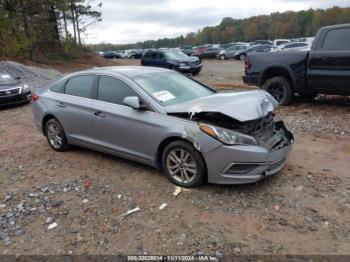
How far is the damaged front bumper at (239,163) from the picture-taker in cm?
406

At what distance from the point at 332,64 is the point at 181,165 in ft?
16.6

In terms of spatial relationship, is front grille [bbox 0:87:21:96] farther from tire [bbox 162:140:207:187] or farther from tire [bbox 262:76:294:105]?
tire [bbox 162:140:207:187]

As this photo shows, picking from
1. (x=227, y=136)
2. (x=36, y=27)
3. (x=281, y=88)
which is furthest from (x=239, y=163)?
(x=36, y=27)

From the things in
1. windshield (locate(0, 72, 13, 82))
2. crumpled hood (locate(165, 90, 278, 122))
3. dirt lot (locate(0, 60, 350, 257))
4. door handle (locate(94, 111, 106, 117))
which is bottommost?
dirt lot (locate(0, 60, 350, 257))

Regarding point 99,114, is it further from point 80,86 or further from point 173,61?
point 173,61

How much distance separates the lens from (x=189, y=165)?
4.39 m

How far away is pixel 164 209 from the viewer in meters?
4.08

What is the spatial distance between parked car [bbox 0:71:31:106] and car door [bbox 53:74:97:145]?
237 inches

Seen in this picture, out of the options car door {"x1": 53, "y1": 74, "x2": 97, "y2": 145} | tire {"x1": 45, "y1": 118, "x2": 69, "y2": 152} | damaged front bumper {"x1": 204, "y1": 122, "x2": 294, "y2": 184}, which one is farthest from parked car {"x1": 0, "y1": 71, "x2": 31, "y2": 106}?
damaged front bumper {"x1": 204, "y1": 122, "x2": 294, "y2": 184}

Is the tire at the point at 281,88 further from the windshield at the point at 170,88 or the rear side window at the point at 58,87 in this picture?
the rear side window at the point at 58,87

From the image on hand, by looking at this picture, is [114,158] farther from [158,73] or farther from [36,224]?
[36,224]

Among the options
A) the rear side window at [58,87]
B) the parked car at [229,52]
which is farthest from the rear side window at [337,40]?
the parked car at [229,52]

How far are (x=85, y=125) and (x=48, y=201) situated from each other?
1440 mm

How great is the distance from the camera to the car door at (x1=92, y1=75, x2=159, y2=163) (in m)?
4.71
